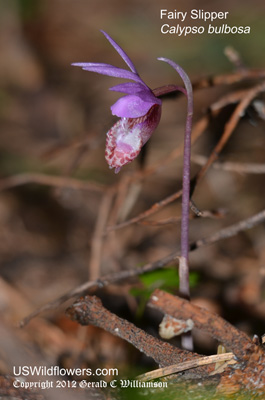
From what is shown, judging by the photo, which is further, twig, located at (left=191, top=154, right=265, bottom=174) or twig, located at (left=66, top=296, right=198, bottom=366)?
twig, located at (left=191, top=154, right=265, bottom=174)

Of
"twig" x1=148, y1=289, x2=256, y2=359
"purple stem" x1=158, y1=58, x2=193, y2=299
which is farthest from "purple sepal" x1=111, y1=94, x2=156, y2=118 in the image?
"twig" x1=148, y1=289, x2=256, y2=359

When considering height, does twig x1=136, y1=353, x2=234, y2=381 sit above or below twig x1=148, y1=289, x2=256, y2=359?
below

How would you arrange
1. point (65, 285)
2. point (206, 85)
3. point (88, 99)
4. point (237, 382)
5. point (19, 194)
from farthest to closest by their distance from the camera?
point (88, 99), point (19, 194), point (65, 285), point (206, 85), point (237, 382)

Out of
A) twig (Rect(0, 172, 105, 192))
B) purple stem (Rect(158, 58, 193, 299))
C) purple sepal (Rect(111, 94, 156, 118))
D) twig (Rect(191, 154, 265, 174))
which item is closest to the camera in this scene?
purple sepal (Rect(111, 94, 156, 118))

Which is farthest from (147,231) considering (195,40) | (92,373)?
(195,40)

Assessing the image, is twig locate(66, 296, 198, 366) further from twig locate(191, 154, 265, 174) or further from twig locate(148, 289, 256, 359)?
twig locate(191, 154, 265, 174)

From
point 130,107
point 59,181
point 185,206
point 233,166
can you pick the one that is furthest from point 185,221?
point 59,181

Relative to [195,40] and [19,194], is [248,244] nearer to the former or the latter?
[19,194]

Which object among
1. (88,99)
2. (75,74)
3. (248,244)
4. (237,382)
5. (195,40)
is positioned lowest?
(237,382)
